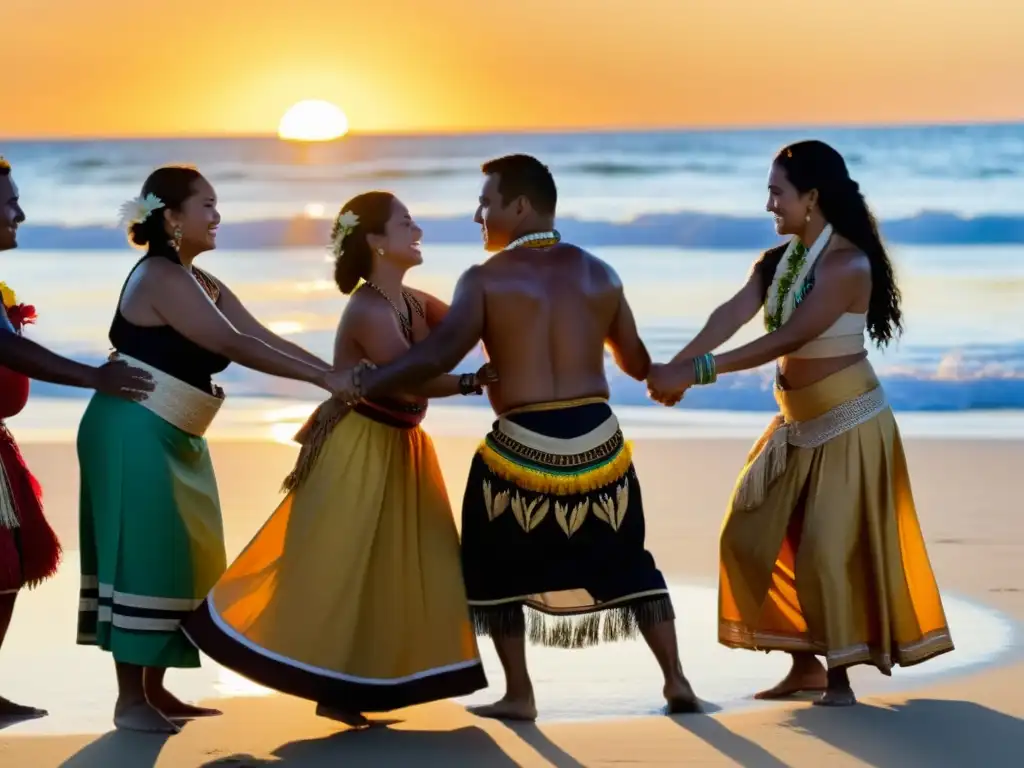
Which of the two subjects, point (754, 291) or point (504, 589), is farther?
point (754, 291)

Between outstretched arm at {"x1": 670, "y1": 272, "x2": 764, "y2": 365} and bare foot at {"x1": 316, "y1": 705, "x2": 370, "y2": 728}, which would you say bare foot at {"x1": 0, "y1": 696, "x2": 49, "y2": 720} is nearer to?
bare foot at {"x1": 316, "y1": 705, "x2": 370, "y2": 728}

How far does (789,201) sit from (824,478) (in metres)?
0.82

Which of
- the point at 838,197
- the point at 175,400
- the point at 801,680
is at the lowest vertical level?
the point at 801,680

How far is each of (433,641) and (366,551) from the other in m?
0.31

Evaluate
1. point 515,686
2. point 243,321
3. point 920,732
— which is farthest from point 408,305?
point 920,732

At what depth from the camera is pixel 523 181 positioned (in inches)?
203

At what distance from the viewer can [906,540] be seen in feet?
17.5

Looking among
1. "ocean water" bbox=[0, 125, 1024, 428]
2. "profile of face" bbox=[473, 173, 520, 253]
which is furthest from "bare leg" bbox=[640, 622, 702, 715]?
"ocean water" bbox=[0, 125, 1024, 428]

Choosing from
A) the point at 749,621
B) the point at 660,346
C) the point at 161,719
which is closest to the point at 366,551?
the point at 161,719

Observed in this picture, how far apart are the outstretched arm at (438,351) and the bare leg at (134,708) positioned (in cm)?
100

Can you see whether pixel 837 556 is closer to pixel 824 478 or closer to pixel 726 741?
pixel 824 478

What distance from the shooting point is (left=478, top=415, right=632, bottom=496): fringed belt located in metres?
5.09

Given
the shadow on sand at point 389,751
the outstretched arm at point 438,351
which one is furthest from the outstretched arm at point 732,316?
the shadow on sand at point 389,751

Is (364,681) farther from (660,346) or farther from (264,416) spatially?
(660,346)
